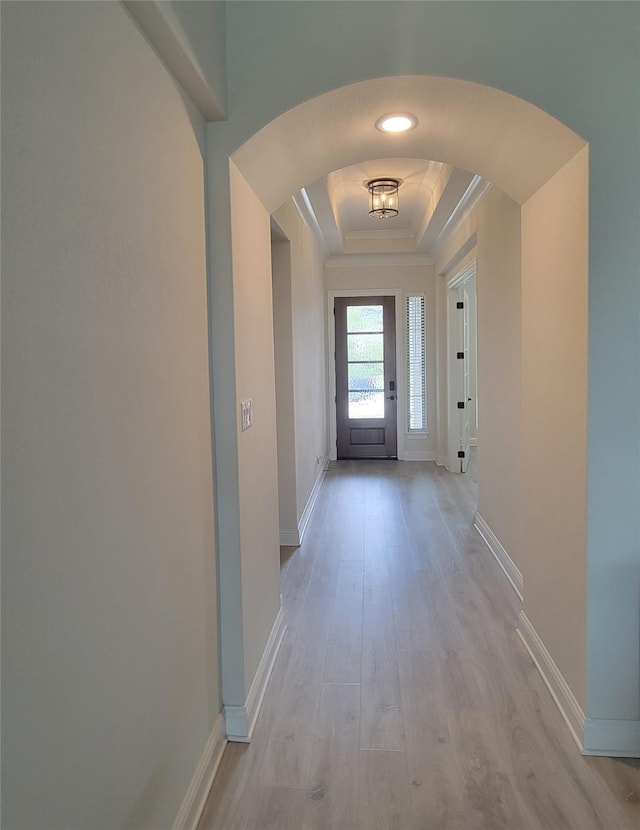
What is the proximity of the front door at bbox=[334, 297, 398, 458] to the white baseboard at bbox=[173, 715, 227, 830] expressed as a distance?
5434 mm

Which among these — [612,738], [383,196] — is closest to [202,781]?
[612,738]

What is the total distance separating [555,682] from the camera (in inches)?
87.7

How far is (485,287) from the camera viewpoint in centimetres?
395

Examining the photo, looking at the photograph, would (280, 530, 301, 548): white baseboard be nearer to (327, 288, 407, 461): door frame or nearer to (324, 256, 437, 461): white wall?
(327, 288, 407, 461): door frame

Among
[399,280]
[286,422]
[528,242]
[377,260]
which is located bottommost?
[286,422]

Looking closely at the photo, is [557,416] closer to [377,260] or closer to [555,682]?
[555,682]

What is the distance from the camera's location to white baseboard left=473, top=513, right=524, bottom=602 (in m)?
3.16

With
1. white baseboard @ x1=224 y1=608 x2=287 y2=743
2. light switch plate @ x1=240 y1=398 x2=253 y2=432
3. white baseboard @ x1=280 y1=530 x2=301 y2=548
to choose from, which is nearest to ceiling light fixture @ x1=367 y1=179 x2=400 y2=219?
white baseboard @ x1=280 y1=530 x2=301 y2=548

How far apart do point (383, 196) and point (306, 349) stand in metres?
1.43

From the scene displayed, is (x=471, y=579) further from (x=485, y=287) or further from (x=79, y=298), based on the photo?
(x=79, y=298)

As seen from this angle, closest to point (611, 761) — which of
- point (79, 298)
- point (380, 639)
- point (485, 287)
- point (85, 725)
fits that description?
point (380, 639)

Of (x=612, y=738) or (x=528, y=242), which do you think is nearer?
(x=612, y=738)

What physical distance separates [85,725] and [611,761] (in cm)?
174

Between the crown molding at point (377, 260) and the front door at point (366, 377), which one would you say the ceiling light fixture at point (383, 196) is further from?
the front door at point (366, 377)
